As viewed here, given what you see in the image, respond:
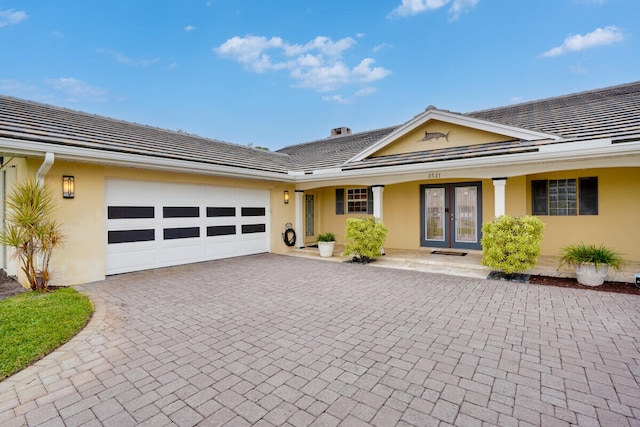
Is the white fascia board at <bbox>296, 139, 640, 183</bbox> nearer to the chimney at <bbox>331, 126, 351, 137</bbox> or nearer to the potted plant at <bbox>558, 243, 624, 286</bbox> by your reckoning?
the potted plant at <bbox>558, 243, 624, 286</bbox>

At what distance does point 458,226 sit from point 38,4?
21.0 metres

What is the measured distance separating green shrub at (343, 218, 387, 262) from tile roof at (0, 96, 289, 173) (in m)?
3.48

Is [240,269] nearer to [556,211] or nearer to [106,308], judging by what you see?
[106,308]

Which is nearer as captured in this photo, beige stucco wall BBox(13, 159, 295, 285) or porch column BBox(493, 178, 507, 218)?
beige stucco wall BBox(13, 159, 295, 285)

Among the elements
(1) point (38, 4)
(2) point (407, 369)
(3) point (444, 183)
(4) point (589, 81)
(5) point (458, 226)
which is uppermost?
(1) point (38, 4)

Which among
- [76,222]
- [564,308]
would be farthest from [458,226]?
[76,222]

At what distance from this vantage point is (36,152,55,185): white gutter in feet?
18.2

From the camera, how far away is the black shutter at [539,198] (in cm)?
898

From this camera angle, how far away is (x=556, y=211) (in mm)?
8836

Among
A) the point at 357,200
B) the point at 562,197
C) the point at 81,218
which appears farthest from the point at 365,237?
the point at 81,218

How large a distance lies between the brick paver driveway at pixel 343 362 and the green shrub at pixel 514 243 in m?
0.96

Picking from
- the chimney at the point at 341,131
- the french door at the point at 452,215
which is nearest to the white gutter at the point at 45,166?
the french door at the point at 452,215

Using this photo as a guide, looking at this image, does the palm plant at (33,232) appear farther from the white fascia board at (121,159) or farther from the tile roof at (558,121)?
the tile roof at (558,121)

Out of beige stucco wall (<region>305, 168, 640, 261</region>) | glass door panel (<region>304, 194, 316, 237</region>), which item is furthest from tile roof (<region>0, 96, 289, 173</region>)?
beige stucco wall (<region>305, 168, 640, 261</region>)
